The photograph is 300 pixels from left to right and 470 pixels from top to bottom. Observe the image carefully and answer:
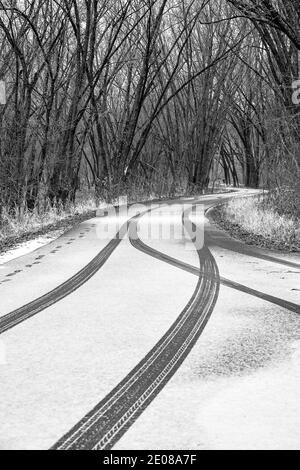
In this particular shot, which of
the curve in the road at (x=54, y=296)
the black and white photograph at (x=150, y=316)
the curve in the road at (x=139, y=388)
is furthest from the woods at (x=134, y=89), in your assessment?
the curve in the road at (x=139, y=388)

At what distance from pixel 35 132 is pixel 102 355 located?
14.1 meters

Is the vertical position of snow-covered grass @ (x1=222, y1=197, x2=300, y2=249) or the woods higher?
the woods

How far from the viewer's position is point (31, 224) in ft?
49.1

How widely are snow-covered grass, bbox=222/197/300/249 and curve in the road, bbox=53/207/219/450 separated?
19.3 feet

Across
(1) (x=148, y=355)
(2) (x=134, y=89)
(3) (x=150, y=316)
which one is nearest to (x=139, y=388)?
(1) (x=148, y=355)

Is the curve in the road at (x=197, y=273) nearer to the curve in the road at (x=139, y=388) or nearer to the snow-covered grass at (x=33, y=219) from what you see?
the curve in the road at (x=139, y=388)

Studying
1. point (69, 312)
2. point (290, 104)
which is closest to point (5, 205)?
point (290, 104)

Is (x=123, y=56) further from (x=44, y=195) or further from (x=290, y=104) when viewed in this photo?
(x=290, y=104)

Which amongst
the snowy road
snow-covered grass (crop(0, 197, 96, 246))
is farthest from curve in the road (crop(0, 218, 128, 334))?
snow-covered grass (crop(0, 197, 96, 246))

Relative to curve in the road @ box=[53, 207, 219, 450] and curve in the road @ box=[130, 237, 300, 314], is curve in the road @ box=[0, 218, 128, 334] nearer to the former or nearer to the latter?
curve in the road @ box=[130, 237, 300, 314]

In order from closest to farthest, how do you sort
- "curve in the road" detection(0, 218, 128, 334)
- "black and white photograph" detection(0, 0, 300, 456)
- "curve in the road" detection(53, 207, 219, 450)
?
"curve in the road" detection(53, 207, 219, 450) < "black and white photograph" detection(0, 0, 300, 456) < "curve in the road" detection(0, 218, 128, 334)

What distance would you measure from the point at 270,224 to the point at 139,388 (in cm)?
998

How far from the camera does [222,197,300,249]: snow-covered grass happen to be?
12.1m

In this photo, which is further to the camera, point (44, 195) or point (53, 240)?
point (44, 195)
